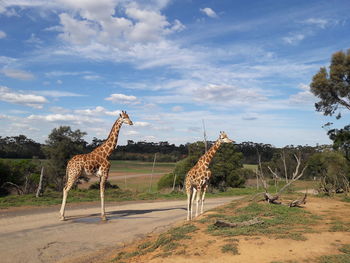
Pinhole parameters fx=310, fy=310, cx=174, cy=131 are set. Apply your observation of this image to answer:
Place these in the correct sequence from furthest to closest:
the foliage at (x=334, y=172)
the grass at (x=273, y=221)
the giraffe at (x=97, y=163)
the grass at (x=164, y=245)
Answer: the foliage at (x=334, y=172) → the giraffe at (x=97, y=163) → the grass at (x=273, y=221) → the grass at (x=164, y=245)

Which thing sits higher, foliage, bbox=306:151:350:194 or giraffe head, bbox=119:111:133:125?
giraffe head, bbox=119:111:133:125

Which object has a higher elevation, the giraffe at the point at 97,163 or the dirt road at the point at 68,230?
the giraffe at the point at 97,163

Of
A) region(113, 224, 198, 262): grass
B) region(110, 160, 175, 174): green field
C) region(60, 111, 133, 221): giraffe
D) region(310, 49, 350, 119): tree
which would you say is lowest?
region(113, 224, 198, 262): grass

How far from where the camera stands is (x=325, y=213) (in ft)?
43.3

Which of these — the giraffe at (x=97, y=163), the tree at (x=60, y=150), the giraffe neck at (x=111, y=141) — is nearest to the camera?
the giraffe at (x=97, y=163)

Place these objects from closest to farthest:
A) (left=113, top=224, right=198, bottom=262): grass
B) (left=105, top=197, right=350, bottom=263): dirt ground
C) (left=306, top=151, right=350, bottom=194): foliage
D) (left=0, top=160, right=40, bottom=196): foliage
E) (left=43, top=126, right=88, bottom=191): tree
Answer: (left=105, top=197, right=350, bottom=263): dirt ground < (left=113, top=224, right=198, bottom=262): grass < (left=306, top=151, right=350, bottom=194): foliage < (left=0, top=160, right=40, bottom=196): foliage < (left=43, top=126, right=88, bottom=191): tree

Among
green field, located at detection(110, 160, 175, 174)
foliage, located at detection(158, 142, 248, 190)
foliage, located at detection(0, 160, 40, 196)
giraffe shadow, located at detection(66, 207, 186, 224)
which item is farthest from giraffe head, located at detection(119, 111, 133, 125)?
green field, located at detection(110, 160, 175, 174)

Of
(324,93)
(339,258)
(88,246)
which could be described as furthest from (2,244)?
(324,93)

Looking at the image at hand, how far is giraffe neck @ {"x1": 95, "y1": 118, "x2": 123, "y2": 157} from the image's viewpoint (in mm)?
13844

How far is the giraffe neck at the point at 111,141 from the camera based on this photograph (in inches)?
545

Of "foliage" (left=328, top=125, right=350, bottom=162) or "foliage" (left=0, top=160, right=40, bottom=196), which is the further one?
"foliage" (left=328, top=125, right=350, bottom=162)

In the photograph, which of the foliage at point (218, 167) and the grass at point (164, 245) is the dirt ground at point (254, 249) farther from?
the foliage at point (218, 167)

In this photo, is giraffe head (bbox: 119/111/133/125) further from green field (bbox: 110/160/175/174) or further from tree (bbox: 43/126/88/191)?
green field (bbox: 110/160/175/174)

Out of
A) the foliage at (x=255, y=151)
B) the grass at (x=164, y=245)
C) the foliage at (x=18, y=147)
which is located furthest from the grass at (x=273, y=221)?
the foliage at (x=255, y=151)
